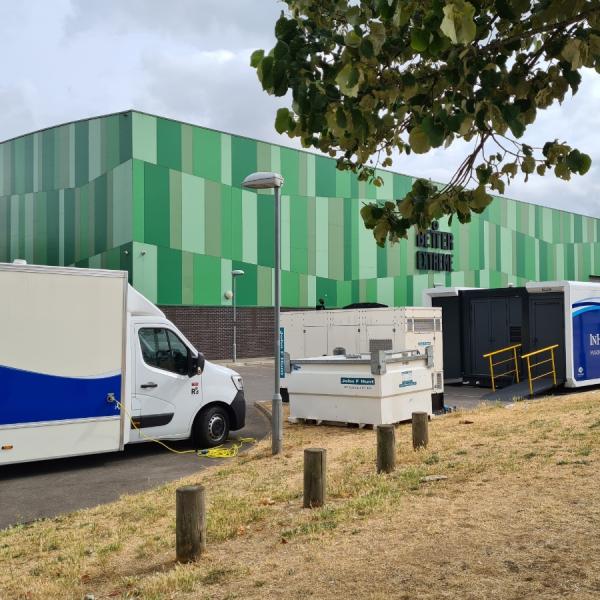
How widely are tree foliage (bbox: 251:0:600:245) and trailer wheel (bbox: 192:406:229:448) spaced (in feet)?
24.8

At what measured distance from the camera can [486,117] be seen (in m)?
3.68

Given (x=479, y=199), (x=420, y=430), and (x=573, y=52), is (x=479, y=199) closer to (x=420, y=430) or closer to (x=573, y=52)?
(x=573, y=52)

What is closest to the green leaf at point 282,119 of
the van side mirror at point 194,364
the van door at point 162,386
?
the van door at point 162,386

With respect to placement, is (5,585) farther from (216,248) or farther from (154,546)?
(216,248)

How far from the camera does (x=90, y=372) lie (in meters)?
10.1

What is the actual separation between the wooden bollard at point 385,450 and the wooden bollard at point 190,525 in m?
3.15

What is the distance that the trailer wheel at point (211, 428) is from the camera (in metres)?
11.5

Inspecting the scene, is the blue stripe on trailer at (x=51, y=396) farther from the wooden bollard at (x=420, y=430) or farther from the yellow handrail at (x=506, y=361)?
the yellow handrail at (x=506, y=361)

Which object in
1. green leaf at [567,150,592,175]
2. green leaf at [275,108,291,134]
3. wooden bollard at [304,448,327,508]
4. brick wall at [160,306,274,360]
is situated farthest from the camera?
brick wall at [160,306,274,360]

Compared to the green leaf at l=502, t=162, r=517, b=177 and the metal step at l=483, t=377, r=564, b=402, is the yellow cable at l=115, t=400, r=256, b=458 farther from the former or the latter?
the metal step at l=483, t=377, r=564, b=402

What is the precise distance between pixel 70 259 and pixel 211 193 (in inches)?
298

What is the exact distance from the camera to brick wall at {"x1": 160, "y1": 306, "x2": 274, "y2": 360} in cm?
3416

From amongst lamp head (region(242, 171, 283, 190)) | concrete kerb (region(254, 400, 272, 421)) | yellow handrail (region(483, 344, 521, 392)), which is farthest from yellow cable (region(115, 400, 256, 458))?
yellow handrail (region(483, 344, 521, 392))

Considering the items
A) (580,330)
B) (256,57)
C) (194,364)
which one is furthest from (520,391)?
(256,57)
